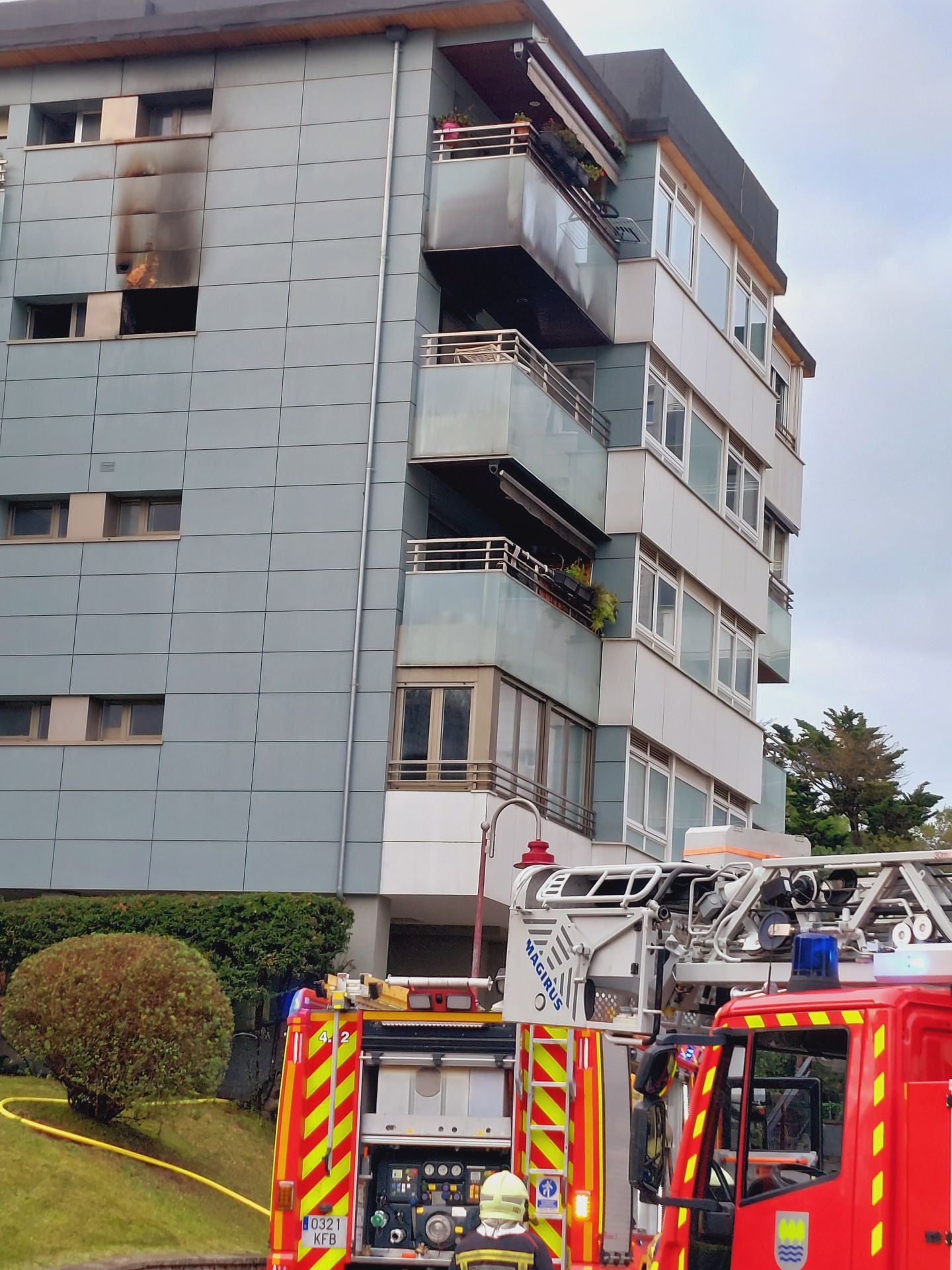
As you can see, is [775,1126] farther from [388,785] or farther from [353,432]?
[353,432]

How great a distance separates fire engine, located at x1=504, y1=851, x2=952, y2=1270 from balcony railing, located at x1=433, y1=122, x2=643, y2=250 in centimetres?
1907

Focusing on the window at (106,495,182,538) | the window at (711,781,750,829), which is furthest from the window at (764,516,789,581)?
the window at (106,495,182,538)

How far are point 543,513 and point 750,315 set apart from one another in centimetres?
943

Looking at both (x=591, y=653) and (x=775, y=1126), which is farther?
(x=591, y=653)

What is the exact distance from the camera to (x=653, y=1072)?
336 inches

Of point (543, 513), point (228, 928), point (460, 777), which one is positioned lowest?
point (228, 928)

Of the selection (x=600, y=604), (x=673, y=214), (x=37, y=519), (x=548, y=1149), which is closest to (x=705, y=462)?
(x=673, y=214)

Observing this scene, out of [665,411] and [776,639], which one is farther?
[776,639]

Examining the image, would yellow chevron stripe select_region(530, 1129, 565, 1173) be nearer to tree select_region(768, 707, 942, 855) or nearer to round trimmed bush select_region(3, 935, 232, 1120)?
round trimmed bush select_region(3, 935, 232, 1120)

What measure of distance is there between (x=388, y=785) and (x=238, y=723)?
247cm

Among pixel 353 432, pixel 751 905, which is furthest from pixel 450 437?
pixel 751 905

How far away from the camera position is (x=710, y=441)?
33156mm

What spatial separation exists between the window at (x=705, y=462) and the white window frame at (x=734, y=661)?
6.76 ft

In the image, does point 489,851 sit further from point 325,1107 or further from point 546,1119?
point 546,1119
